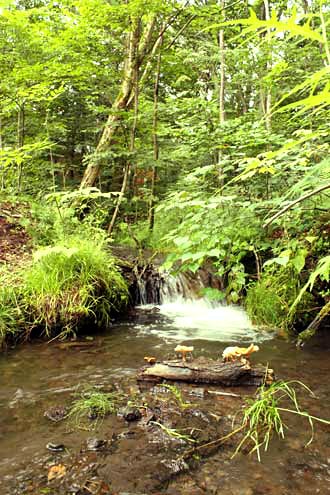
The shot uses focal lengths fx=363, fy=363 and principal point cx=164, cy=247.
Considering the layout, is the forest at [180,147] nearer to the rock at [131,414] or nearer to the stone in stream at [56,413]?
the rock at [131,414]

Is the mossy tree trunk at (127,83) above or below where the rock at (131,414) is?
above

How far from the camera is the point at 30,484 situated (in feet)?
6.47

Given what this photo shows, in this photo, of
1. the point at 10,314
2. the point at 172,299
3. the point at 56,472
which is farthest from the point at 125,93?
the point at 56,472

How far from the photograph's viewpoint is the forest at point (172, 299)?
2.05 meters

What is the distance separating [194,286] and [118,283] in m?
1.73

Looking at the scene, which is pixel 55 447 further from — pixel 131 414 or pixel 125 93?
pixel 125 93

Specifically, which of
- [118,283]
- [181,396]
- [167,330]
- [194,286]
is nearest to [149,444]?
[181,396]

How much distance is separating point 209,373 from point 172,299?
354cm

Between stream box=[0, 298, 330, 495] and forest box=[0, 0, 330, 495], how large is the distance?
0.01 m

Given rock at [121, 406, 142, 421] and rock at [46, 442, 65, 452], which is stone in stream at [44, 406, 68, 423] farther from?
rock at [121, 406, 142, 421]

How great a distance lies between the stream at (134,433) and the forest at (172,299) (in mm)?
12

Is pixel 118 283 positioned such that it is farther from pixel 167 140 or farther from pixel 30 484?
pixel 167 140

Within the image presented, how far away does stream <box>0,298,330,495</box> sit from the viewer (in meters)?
1.96

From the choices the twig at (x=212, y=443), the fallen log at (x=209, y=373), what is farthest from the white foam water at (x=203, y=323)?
the twig at (x=212, y=443)
